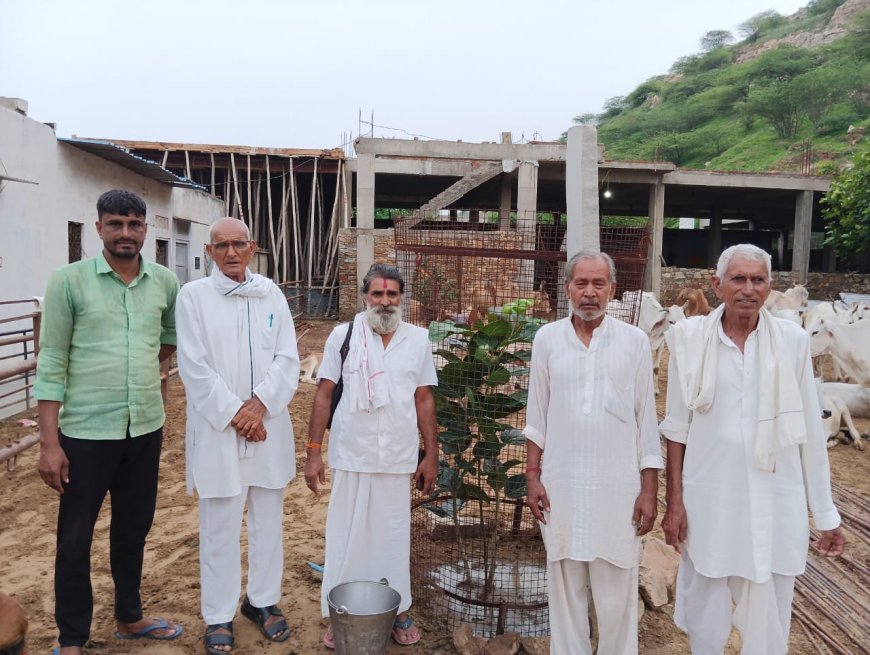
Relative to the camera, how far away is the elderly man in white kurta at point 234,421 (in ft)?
9.22

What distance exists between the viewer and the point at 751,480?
7.58ft

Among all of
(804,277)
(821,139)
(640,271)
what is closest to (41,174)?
(640,271)

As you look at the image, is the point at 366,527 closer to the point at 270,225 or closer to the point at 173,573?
the point at 173,573

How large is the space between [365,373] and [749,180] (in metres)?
16.9

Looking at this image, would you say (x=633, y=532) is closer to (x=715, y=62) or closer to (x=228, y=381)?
(x=228, y=381)

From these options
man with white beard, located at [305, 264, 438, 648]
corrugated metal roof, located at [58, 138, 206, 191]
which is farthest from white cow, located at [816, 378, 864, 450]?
corrugated metal roof, located at [58, 138, 206, 191]

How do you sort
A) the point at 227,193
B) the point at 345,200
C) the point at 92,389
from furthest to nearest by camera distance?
the point at 345,200
the point at 227,193
the point at 92,389

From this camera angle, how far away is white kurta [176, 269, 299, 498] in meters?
2.80

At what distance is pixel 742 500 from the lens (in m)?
2.33

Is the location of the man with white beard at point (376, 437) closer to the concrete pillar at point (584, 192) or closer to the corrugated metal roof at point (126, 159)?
the concrete pillar at point (584, 192)

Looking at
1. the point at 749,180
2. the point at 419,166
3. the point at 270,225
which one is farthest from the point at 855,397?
the point at 270,225

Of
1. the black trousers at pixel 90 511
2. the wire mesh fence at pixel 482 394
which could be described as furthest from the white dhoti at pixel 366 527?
the black trousers at pixel 90 511

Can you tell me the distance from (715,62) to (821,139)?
1403 inches

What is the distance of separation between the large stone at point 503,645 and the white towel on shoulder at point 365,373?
1.18 meters
